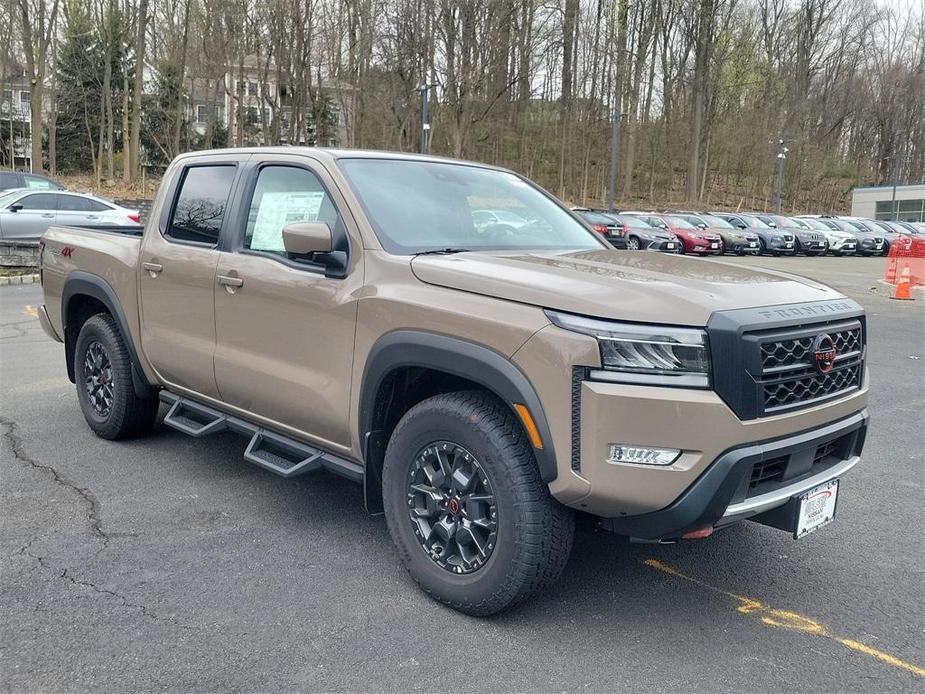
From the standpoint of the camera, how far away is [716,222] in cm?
3222

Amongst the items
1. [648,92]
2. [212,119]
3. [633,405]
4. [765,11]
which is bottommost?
[633,405]

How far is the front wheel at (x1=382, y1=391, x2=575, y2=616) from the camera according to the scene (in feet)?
10.0

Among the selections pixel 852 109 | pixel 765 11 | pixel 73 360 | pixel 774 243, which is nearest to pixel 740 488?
pixel 73 360

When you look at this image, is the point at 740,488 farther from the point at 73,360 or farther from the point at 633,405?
the point at 73,360

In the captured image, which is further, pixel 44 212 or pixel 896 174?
pixel 896 174

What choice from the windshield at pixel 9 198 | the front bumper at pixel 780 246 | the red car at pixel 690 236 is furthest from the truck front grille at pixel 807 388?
the front bumper at pixel 780 246

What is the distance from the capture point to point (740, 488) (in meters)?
2.88

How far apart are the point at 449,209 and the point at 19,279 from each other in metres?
13.6

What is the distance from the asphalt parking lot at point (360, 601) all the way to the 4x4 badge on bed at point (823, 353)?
110 centimetres

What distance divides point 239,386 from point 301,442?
0.51 metres

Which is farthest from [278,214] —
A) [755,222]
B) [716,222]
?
[755,222]

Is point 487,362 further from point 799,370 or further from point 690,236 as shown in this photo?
point 690,236

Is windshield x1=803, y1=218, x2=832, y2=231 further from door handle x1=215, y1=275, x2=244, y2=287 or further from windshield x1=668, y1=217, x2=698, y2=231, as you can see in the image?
door handle x1=215, y1=275, x2=244, y2=287

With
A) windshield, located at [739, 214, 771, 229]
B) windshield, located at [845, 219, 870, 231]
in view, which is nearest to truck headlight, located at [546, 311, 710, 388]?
windshield, located at [739, 214, 771, 229]
